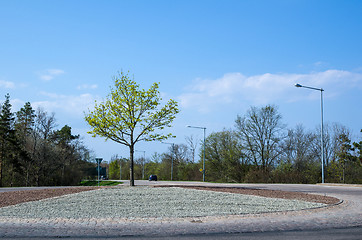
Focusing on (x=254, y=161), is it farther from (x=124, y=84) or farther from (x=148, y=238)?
(x=148, y=238)

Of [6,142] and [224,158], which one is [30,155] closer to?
[6,142]

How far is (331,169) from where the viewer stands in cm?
4250

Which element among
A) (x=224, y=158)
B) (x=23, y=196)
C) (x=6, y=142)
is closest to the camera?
(x=23, y=196)

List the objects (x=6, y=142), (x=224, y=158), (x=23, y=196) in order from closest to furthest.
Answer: (x=23, y=196) < (x=6, y=142) < (x=224, y=158)

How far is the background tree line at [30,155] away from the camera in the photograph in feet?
150

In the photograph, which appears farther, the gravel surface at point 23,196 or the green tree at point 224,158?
the green tree at point 224,158

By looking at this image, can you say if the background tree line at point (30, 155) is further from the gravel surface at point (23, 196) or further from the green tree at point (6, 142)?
the gravel surface at point (23, 196)

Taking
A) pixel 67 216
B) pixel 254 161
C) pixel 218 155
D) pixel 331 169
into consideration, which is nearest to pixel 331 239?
pixel 67 216

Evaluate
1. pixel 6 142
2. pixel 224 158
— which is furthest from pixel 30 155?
pixel 224 158

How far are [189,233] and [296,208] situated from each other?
18.5 ft

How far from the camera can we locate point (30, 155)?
4872 cm

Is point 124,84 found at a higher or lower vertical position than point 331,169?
higher

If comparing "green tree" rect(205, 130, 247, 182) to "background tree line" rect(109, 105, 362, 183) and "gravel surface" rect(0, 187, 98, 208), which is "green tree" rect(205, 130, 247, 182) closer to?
"background tree line" rect(109, 105, 362, 183)

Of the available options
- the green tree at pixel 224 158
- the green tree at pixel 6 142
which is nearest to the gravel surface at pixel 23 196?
the green tree at pixel 6 142
